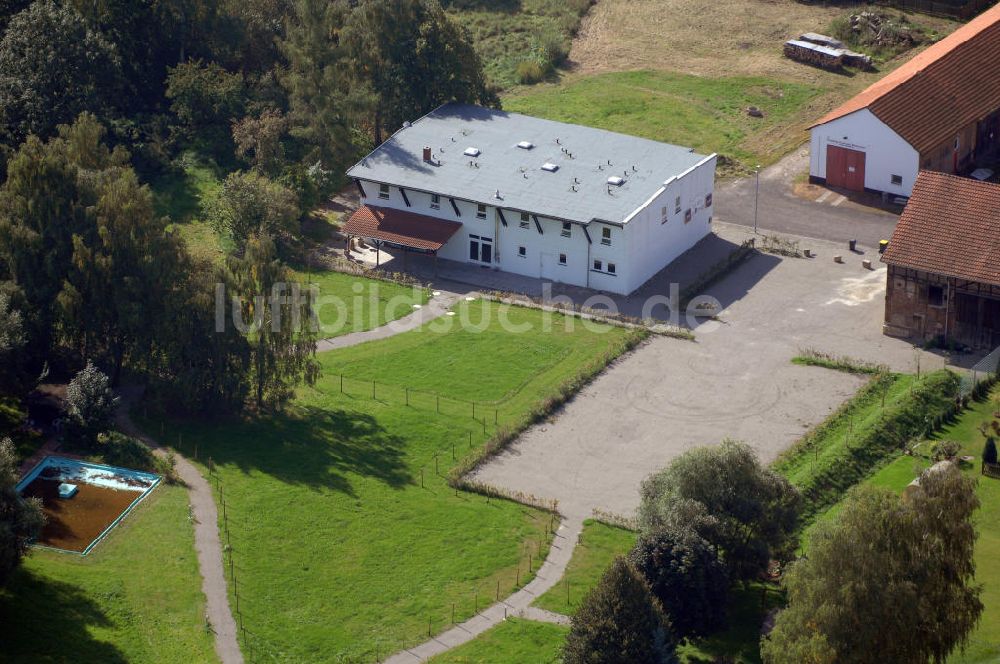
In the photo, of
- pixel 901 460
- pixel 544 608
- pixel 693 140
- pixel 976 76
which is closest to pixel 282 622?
pixel 544 608

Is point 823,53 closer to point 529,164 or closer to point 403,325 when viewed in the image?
point 529,164

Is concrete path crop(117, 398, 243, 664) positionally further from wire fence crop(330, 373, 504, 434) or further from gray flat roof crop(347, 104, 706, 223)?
gray flat roof crop(347, 104, 706, 223)

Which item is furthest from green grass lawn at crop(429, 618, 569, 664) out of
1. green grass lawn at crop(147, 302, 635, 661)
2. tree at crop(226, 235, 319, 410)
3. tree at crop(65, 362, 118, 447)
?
tree at crop(65, 362, 118, 447)

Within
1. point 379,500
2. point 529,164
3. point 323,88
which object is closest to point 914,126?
point 529,164

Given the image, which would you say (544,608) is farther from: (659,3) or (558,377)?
(659,3)

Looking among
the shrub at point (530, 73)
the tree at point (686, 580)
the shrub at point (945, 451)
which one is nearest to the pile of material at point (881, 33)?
the shrub at point (530, 73)

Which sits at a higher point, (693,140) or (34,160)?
(34,160)
